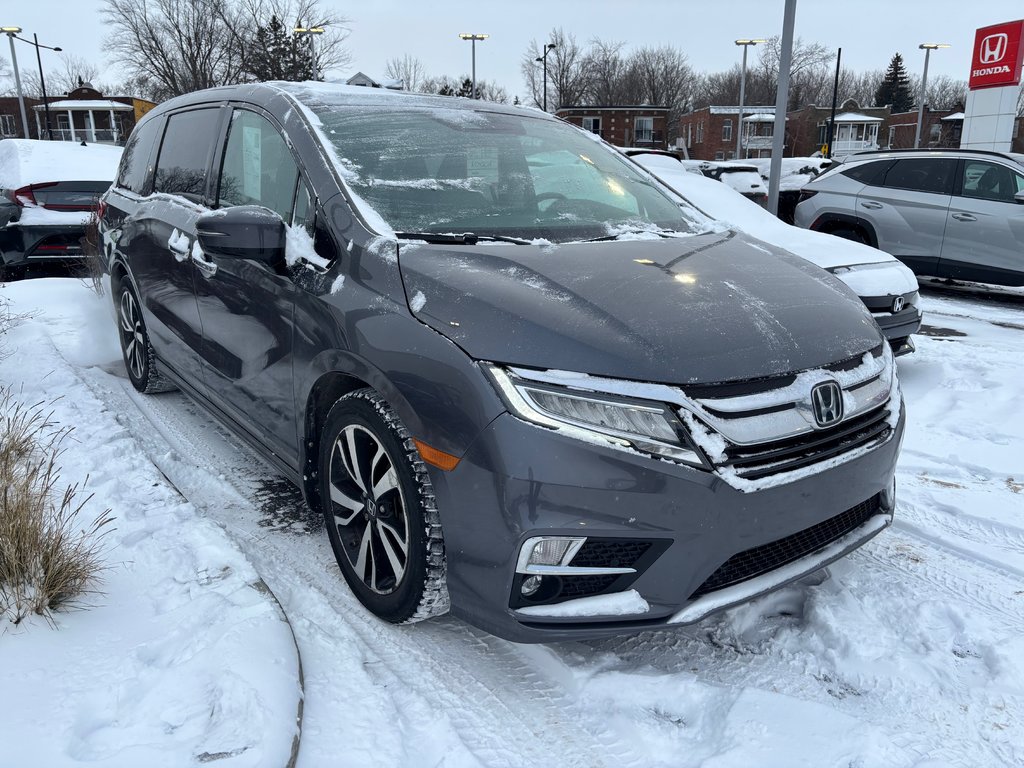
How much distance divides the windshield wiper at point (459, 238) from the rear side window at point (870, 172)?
26.7 ft

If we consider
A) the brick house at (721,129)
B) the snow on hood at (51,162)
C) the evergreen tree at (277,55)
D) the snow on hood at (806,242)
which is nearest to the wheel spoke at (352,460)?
the snow on hood at (806,242)

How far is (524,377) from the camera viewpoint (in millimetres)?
2119

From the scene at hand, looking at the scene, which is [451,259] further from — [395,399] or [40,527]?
[40,527]

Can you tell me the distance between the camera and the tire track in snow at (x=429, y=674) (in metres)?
2.12

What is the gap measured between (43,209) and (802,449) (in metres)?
8.95

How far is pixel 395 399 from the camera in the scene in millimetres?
2355

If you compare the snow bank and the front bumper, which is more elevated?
the front bumper

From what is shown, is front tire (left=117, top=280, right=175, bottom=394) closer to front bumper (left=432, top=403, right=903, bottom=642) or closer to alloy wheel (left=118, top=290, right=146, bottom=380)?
alloy wheel (left=118, top=290, right=146, bottom=380)

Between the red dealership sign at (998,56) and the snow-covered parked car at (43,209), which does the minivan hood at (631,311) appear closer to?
the snow-covered parked car at (43,209)

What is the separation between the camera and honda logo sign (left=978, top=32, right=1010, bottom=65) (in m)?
15.1

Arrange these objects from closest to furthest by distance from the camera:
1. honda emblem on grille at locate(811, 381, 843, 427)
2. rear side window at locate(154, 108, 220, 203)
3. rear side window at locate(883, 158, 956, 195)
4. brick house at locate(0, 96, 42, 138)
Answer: honda emblem on grille at locate(811, 381, 843, 427)
rear side window at locate(154, 108, 220, 203)
rear side window at locate(883, 158, 956, 195)
brick house at locate(0, 96, 42, 138)

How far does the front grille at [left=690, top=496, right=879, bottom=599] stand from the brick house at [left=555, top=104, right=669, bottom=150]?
70.8m

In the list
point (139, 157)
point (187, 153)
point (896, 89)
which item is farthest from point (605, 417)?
point (896, 89)

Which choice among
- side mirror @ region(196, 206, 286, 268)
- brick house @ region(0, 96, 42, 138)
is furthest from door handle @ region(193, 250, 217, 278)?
brick house @ region(0, 96, 42, 138)
